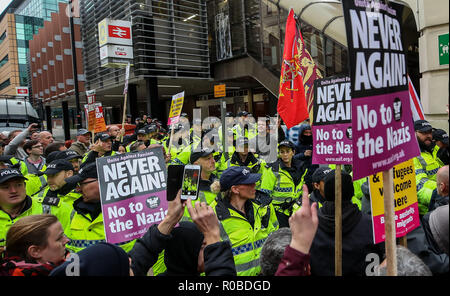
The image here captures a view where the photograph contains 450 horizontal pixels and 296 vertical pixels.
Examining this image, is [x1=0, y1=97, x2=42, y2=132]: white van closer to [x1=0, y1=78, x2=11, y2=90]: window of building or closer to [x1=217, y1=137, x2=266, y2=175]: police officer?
[x1=217, y1=137, x2=266, y2=175]: police officer

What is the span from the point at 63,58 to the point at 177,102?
2700 centimetres

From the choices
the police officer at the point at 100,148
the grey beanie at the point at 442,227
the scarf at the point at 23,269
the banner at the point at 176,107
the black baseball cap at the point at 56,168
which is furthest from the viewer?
the banner at the point at 176,107

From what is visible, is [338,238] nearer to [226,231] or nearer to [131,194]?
[226,231]

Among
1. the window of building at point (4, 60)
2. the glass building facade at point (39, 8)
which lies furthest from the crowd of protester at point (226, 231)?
the glass building facade at point (39, 8)

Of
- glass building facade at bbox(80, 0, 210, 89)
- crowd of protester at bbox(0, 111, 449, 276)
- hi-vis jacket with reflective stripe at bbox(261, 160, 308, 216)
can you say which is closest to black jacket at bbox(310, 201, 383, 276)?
crowd of protester at bbox(0, 111, 449, 276)

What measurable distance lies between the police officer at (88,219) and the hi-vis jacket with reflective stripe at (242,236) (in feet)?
2.70

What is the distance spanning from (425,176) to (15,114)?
1752 centimetres

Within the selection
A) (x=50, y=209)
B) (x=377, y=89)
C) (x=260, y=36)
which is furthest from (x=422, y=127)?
(x=260, y=36)

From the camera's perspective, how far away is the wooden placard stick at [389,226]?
5.23ft

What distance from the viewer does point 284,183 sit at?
5219 mm

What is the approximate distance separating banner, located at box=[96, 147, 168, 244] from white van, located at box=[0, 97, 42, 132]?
1547cm

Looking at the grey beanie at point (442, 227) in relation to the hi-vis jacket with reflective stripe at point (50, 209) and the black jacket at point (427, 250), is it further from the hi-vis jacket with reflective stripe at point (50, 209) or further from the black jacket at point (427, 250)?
the hi-vis jacket with reflective stripe at point (50, 209)
